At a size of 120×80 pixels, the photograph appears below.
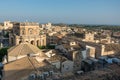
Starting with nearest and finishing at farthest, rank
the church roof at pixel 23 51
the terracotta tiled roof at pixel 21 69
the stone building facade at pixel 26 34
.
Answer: the terracotta tiled roof at pixel 21 69, the church roof at pixel 23 51, the stone building facade at pixel 26 34

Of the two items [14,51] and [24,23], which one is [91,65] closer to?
[14,51]

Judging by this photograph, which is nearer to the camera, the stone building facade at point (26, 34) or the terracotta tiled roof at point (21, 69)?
the terracotta tiled roof at point (21, 69)

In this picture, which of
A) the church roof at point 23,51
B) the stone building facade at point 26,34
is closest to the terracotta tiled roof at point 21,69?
the church roof at point 23,51

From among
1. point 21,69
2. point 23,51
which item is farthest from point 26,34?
point 21,69

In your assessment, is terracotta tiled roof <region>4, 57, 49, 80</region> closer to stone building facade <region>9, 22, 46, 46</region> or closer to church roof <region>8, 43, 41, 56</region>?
church roof <region>8, 43, 41, 56</region>

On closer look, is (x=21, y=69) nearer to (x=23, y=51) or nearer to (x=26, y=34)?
(x=23, y=51)

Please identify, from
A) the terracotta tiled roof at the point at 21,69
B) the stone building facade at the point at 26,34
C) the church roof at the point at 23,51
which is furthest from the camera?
the stone building facade at the point at 26,34

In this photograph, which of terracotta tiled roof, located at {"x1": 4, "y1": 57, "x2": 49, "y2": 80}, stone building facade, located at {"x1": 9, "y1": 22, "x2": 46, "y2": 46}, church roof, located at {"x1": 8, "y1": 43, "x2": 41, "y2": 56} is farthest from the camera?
stone building facade, located at {"x1": 9, "y1": 22, "x2": 46, "y2": 46}

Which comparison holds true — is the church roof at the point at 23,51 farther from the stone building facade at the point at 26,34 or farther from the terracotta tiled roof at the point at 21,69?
the stone building facade at the point at 26,34

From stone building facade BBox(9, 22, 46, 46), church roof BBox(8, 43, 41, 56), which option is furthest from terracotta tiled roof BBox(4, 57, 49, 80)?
stone building facade BBox(9, 22, 46, 46)

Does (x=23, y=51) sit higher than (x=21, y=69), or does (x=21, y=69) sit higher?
(x=23, y=51)

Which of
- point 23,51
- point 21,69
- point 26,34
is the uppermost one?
point 26,34
